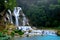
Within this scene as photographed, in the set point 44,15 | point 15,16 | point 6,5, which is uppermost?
point 6,5

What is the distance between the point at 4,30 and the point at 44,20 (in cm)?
1363

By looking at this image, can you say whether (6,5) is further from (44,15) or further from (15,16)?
(44,15)

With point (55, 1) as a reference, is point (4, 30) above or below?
below

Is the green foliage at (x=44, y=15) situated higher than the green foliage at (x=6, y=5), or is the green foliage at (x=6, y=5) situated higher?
the green foliage at (x=6, y=5)

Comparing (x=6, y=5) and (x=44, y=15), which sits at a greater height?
(x=6, y=5)

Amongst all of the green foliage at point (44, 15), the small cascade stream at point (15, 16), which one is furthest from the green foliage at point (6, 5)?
the green foliage at point (44, 15)

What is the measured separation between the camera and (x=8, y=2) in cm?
3669

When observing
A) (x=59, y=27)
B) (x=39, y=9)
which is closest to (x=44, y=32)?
(x=59, y=27)

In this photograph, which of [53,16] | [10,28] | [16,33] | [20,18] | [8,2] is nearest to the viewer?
[16,33]

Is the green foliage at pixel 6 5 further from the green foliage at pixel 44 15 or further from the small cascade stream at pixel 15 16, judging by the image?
the green foliage at pixel 44 15

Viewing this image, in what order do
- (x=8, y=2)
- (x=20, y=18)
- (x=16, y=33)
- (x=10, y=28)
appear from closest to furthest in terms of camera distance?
(x=16, y=33) < (x=10, y=28) < (x=8, y=2) < (x=20, y=18)

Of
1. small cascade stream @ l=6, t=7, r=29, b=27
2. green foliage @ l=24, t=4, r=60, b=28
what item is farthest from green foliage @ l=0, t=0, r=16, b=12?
green foliage @ l=24, t=4, r=60, b=28

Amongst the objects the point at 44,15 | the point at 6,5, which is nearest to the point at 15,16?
the point at 6,5

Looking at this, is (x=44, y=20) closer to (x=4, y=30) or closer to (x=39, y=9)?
(x=39, y=9)
